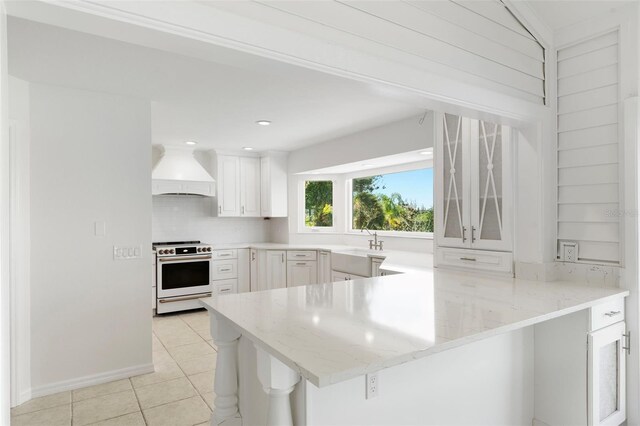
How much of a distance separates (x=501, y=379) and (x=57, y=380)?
3.07m

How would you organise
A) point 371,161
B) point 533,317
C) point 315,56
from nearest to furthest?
1. point 315,56
2. point 533,317
3. point 371,161

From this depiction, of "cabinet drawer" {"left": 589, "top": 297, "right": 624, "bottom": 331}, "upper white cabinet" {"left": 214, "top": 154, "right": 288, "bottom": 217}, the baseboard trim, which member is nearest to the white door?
"upper white cabinet" {"left": 214, "top": 154, "right": 288, "bottom": 217}

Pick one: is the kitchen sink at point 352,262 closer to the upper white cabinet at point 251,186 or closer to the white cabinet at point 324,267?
the white cabinet at point 324,267

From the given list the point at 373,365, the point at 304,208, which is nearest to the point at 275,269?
the point at 304,208

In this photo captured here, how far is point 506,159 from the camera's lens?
2.53m

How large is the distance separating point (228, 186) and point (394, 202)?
2514 millimetres

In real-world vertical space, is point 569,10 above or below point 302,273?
above

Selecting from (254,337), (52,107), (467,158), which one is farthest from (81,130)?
(467,158)

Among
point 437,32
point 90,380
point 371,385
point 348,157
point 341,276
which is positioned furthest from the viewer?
point 348,157

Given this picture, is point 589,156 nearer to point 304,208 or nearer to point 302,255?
point 302,255

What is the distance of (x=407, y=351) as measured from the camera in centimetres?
124

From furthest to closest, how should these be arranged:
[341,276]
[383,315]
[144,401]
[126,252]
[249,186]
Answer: [249,186] → [341,276] → [126,252] → [144,401] → [383,315]

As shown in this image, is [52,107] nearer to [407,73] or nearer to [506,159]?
[407,73]

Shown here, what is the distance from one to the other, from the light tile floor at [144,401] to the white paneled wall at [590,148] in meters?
2.64
